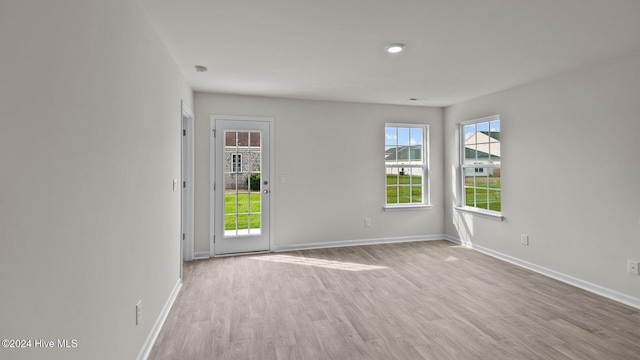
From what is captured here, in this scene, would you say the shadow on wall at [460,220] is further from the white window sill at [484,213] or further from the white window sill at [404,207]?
the white window sill at [404,207]

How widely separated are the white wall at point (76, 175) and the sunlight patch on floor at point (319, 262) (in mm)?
2193

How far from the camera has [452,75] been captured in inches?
148

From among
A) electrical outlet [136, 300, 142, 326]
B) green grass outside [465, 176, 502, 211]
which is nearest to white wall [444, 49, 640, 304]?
green grass outside [465, 176, 502, 211]

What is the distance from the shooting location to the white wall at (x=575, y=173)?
3.09 metres

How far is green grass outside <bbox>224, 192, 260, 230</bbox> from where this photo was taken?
4.77m

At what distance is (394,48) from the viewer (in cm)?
289

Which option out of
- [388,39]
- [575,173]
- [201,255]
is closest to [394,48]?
[388,39]

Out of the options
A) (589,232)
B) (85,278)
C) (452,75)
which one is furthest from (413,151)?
(85,278)

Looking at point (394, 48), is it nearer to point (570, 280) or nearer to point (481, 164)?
point (481, 164)

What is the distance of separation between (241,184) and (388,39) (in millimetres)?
2997

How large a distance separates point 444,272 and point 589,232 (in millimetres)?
1555

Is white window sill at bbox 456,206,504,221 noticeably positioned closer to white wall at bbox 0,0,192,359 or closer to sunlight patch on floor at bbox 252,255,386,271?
sunlight patch on floor at bbox 252,255,386,271

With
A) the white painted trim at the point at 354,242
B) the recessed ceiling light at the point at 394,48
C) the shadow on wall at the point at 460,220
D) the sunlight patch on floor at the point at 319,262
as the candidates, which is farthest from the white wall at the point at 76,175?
the shadow on wall at the point at 460,220

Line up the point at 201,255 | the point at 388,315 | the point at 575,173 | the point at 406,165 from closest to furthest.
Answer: the point at 388,315 → the point at 575,173 → the point at 201,255 → the point at 406,165
